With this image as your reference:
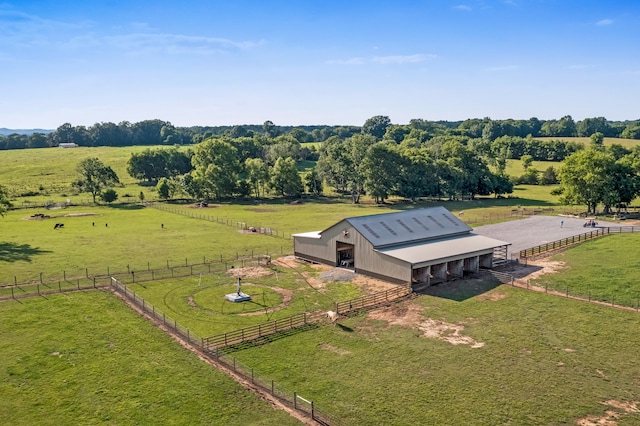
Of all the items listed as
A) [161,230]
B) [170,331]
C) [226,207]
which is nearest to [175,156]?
[226,207]

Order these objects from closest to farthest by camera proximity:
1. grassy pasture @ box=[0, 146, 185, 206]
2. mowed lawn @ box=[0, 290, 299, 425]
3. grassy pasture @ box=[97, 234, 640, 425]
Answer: mowed lawn @ box=[0, 290, 299, 425]
grassy pasture @ box=[97, 234, 640, 425]
grassy pasture @ box=[0, 146, 185, 206]

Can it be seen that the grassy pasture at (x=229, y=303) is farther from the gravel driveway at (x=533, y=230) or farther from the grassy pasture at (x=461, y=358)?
the gravel driveway at (x=533, y=230)

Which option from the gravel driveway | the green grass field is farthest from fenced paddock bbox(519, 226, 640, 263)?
the green grass field

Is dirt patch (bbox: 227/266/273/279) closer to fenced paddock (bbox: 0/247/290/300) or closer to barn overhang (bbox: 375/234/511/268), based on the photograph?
fenced paddock (bbox: 0/247/290/300)

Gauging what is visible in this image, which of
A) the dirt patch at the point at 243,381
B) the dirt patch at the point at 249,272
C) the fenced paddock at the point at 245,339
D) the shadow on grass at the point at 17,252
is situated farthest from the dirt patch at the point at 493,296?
the shadow on grass at the point at 17,252

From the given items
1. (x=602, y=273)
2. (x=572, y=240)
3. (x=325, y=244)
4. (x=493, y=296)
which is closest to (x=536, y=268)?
(x=602, y=273)

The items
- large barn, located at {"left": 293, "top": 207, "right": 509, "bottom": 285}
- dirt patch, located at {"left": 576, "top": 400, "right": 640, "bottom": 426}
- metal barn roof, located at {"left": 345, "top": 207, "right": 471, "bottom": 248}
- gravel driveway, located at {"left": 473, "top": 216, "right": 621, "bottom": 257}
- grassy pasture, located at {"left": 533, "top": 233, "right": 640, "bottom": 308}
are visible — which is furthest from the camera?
gravel driveway, located at {"left": 473, "top": 216, "right": 621, "bottom": 257}

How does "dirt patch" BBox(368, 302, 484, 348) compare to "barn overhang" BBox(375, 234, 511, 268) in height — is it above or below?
below
